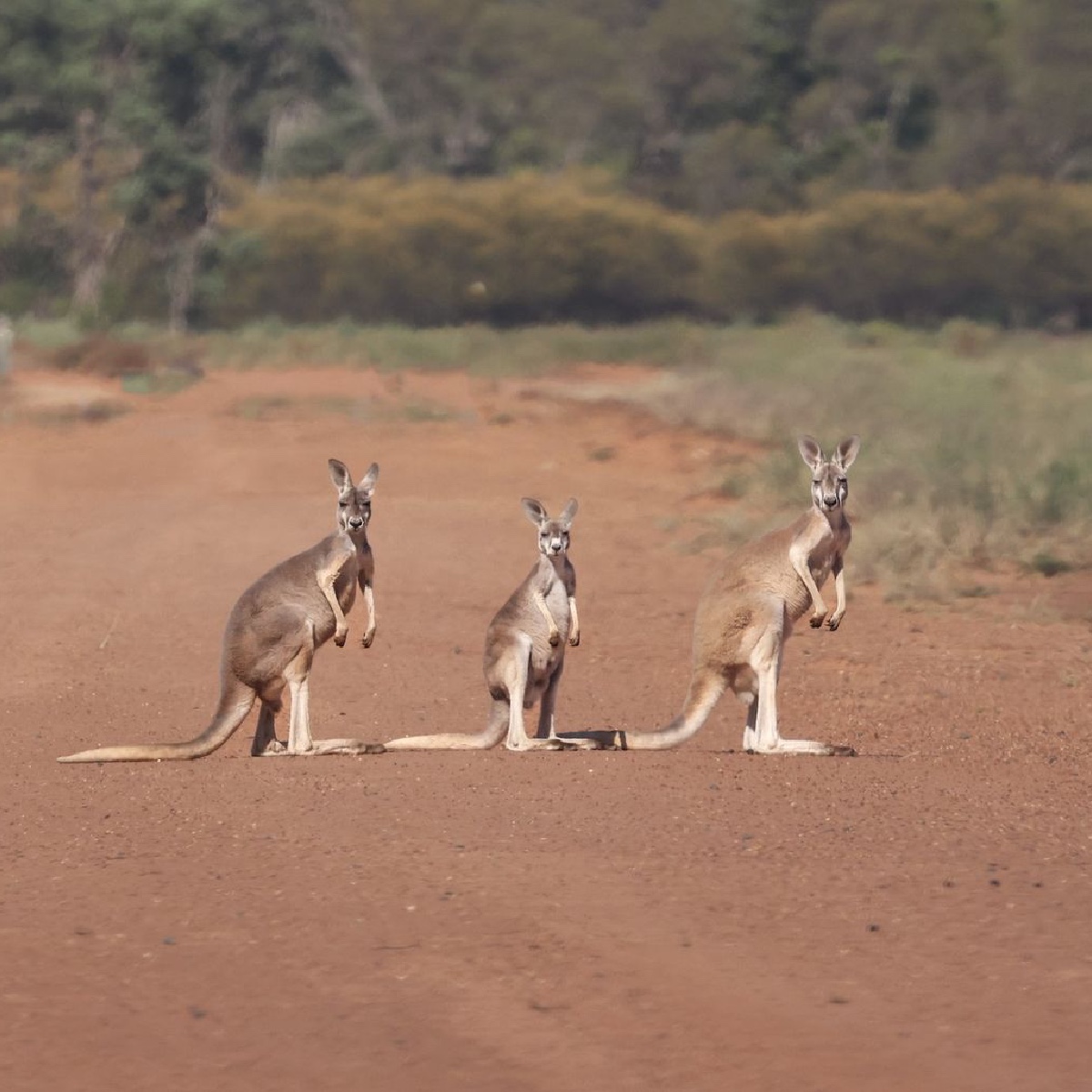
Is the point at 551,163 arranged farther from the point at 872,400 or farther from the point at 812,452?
the point at 812,452

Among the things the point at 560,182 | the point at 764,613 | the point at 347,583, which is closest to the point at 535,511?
the point at 347,583

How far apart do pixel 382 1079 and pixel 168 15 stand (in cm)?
4093

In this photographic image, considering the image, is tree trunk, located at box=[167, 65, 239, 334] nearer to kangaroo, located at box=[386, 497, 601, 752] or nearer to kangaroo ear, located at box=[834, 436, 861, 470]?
kangaroo, located at box=[386, 497, 601, 752]

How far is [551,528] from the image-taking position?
7711 mm

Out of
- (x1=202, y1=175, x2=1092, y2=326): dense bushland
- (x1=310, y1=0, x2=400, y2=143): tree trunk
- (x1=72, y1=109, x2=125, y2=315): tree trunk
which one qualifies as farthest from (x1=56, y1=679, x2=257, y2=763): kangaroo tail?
(x1=310, y1=0, x2=400, y2=143): tree trunk

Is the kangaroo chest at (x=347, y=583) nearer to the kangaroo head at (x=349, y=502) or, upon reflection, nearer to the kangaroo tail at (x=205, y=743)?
the kangaroo head at (x=349, y=502)

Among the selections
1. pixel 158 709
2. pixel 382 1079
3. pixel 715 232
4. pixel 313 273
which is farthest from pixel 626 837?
pixel 313 273

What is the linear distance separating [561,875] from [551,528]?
1889mm

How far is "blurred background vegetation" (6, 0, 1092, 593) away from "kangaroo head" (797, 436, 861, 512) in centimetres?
1802

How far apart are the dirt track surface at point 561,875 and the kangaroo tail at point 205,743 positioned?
0.20 feet

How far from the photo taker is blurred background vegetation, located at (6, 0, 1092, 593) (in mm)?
36688

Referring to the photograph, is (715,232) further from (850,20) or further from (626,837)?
(626,837)

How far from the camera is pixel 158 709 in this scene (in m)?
9.80

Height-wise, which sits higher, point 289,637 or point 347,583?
point 347,583
